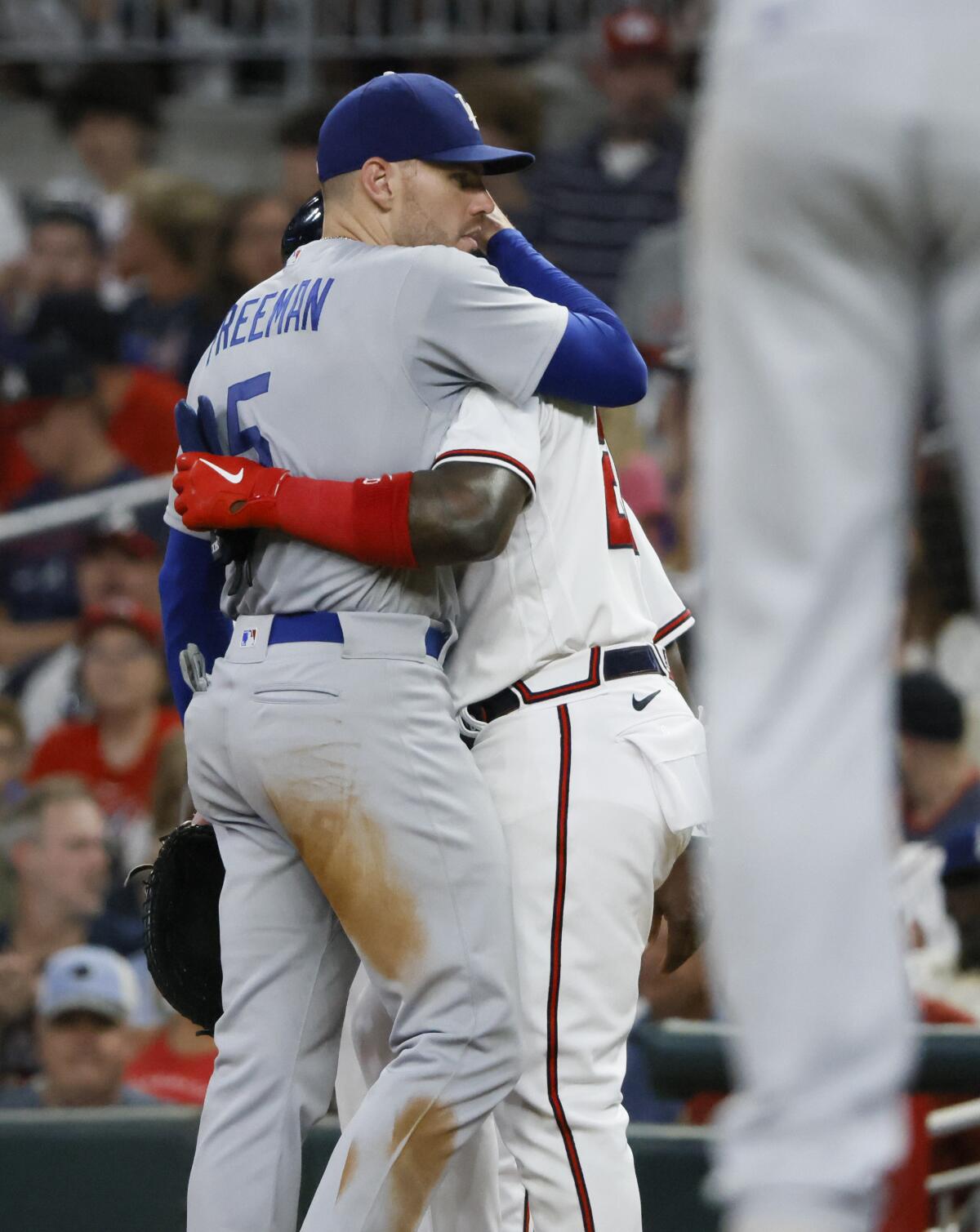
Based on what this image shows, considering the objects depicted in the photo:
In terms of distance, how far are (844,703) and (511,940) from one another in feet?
4.25

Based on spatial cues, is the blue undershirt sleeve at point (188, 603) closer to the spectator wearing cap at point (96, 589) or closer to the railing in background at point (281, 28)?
the spectator wearing cap at point (96, 589)

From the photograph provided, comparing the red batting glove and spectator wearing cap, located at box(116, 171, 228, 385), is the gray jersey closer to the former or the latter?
the red batting glove

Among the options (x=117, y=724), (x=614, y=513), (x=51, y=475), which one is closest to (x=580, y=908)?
(x=614, y=513)

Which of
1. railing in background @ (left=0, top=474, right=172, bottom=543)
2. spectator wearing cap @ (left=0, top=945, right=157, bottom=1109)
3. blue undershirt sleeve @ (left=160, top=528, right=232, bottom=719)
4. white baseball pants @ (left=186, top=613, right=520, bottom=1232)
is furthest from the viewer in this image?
railing in background @ (left=0, top=474, right=172, bottom=543)

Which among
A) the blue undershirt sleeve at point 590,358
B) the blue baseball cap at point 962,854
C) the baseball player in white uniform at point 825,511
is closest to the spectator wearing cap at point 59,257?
the blue baseball cap at point 962,854

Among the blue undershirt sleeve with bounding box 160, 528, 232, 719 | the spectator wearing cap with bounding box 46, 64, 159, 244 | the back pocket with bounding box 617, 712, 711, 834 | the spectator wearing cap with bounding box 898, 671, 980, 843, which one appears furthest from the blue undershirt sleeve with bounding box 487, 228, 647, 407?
the spectator wearing cap with bounding box 46, 64, 159, 244

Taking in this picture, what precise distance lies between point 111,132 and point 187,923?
22.6 ft

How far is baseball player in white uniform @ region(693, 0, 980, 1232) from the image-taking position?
149 centimetres

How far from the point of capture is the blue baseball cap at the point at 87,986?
→ 4633mm

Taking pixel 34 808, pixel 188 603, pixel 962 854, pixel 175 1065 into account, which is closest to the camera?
pixel 188 603

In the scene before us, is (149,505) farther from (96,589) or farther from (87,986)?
(87,986)

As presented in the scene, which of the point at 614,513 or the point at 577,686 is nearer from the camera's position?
the point at 577,686

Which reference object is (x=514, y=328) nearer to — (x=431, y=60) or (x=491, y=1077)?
(x=491, y=1077)

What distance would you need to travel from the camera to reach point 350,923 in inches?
107
